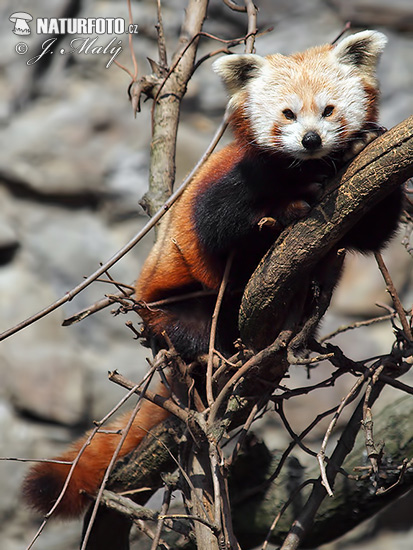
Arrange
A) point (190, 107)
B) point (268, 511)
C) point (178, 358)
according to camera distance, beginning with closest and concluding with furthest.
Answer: point (178, 358)
point (268, 511)
point (190, 107)

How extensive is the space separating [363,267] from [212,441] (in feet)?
8.50

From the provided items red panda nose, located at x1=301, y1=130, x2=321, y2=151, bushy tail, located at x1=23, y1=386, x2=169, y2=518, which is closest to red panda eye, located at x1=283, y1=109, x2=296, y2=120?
red panda nose, located at x1=301, y1=130, x2=321, y2=151

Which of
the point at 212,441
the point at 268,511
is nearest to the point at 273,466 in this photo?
the point at 268,511

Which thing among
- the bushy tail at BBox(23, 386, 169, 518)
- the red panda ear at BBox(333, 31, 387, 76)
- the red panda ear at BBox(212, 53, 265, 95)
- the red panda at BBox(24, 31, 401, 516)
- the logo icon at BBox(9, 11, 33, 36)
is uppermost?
the logo icon at BBox(9, 11, 33, 36)

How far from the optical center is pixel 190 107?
13.8 ft

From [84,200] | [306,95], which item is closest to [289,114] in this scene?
[306,95]

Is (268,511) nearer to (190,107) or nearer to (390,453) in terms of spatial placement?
(390,453)

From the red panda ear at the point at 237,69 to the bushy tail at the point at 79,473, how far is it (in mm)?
1063

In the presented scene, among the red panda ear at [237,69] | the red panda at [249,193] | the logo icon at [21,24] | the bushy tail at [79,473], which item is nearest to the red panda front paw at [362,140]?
the red panda at [249,193]

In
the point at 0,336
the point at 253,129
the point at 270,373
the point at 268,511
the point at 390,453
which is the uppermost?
the point at 253,129

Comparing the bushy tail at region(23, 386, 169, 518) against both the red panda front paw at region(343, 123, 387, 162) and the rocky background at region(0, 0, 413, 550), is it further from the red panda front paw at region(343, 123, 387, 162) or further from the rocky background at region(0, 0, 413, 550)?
the rocky background at region(0, 0, 413, 550)

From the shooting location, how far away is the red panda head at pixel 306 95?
5.28ft

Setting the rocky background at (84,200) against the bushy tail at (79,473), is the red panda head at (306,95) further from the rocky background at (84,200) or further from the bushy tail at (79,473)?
the rocky background at (84,200)

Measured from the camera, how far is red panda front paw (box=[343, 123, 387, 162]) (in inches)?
62.7
